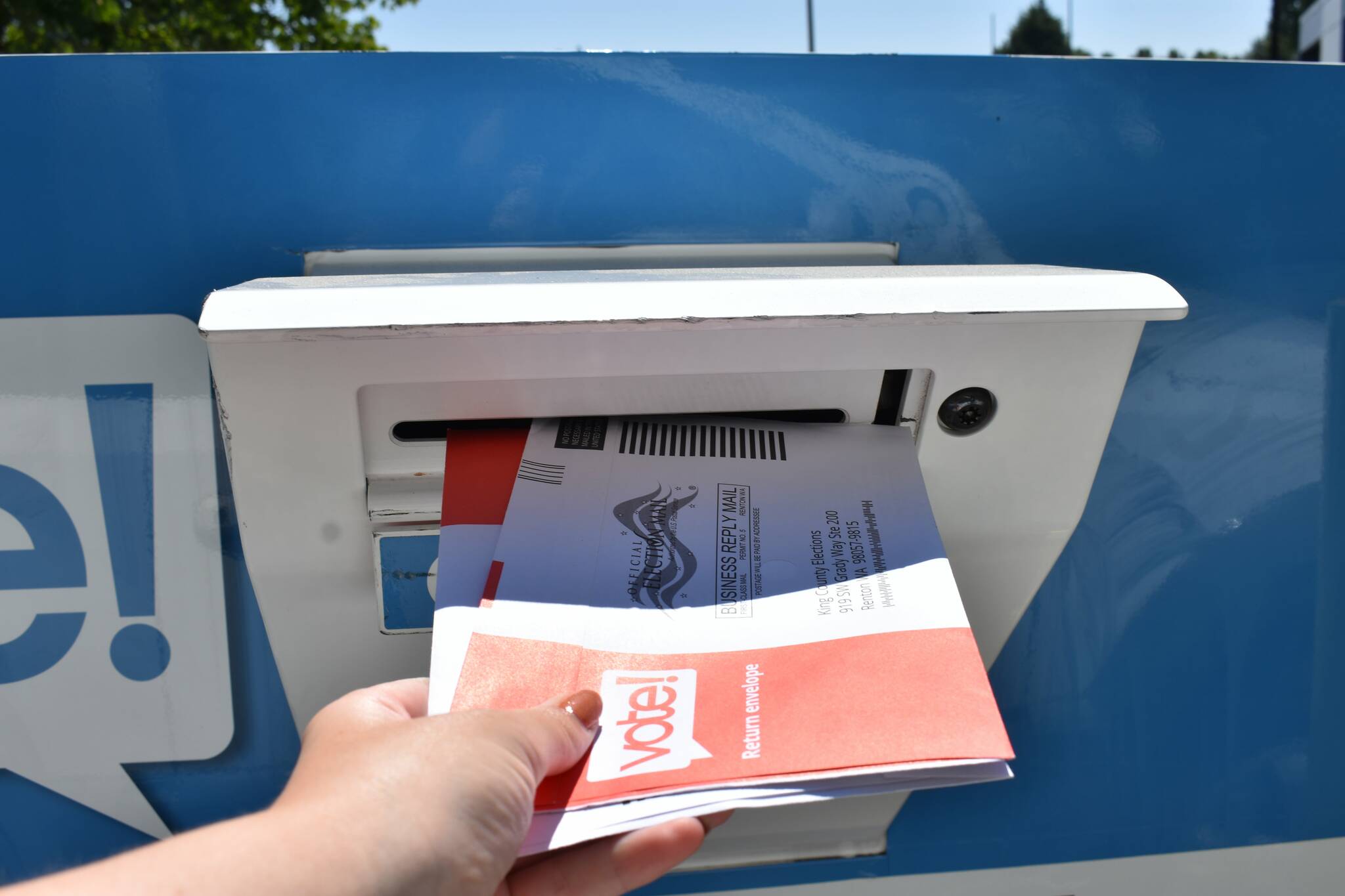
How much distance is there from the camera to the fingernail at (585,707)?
721 mm

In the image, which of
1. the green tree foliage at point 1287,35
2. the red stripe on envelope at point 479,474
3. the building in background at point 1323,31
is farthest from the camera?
the green tree foliage at point 1287,35

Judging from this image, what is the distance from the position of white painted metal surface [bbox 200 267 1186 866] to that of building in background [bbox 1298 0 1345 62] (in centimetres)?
1458

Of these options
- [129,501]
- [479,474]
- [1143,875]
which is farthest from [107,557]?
[1143,875]

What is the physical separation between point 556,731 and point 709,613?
6.7 inches

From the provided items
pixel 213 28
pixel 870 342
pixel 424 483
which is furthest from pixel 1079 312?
pixel 213 28

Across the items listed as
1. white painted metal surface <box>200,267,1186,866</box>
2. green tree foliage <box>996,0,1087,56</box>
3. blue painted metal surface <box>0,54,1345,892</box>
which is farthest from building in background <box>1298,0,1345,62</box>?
green tree foliage <box>996,0,1087,56</box>

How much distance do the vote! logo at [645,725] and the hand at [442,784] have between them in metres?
0.02

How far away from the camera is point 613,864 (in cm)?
81

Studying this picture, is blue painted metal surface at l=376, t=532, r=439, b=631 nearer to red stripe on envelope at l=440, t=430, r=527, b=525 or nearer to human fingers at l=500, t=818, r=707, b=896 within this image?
red stripe on envelope at l=440, t=430, r=527, b=525

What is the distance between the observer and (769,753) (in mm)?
686

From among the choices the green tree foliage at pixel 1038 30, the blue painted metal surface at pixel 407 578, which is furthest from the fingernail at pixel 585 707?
the green tree foliage at pixel 1038 30

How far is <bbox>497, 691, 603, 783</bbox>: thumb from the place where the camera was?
67 cm

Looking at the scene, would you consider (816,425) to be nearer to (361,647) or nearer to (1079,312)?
(1079,312)

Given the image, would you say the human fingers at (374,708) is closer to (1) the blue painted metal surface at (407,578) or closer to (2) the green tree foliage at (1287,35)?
(1) the blue painted metal surface at (407,578)
